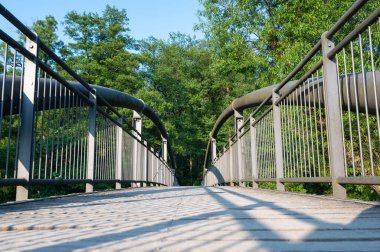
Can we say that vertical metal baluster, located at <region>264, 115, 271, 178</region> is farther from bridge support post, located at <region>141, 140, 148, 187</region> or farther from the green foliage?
the green foliage

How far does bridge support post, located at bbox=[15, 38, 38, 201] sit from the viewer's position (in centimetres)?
277

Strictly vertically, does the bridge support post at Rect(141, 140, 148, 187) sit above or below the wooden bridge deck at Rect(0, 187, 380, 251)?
above

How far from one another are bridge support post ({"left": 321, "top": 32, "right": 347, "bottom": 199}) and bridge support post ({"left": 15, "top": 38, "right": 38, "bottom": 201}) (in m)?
2.40

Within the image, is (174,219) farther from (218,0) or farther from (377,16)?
(218,0)

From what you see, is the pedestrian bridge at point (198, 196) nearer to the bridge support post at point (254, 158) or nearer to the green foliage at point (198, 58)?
the bridge support post at point (254, 158)

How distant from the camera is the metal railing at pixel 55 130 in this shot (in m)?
2.79

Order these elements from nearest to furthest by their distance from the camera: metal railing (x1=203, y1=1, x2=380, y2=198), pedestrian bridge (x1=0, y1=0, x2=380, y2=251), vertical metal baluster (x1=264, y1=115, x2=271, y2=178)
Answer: pedestrian bridge (x1=0, y1=0, x2=380, y2=251)
metal railing (x1=203, y1=1, x2=380, y2=198)
vertical metal baluster (x1=264, y1=115, x2=271, y2=178)

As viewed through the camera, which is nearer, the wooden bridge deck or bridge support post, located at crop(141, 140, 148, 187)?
the wooden bridge deck

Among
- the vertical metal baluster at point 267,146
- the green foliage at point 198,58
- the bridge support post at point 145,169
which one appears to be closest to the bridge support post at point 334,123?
the vertical metal baluster at point 267,146

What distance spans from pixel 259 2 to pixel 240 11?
919 mm

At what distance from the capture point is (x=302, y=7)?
14789 millimetres

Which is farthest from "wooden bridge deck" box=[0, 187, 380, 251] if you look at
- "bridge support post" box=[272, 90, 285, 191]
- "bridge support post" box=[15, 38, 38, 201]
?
"bridge support post" box=[272, 90, 285, 191]

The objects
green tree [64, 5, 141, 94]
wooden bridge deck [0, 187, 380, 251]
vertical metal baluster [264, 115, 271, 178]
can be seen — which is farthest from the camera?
green tree [64, 5, 141, 94]

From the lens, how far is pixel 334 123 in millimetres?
2832
